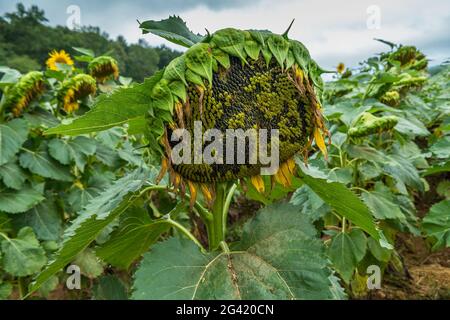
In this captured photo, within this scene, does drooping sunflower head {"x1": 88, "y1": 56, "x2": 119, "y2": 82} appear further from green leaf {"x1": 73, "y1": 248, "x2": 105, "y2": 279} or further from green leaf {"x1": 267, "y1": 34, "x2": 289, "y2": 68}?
green leaf {"x1": 267, "y1": 34, "x2": 289, "y2": 68}

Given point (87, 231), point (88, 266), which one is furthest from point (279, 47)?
point (88, 266)

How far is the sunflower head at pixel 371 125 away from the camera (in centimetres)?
150

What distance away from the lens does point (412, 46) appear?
277 cm

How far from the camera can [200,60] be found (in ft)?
1.98

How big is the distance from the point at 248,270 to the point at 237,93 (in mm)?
245

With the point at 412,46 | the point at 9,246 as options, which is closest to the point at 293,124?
the point at 9,246

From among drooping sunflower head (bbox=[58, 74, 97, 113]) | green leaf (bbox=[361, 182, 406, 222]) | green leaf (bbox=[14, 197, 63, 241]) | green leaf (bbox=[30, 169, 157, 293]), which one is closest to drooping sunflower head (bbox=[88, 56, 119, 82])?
drooping sunflower head (bbox=[58, 74, 97, 113])

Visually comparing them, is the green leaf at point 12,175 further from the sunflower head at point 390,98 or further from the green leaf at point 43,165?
the sunflower head at point 390,98

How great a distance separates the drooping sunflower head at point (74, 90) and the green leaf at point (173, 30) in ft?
3.87

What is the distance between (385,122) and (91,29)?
17.8 meters

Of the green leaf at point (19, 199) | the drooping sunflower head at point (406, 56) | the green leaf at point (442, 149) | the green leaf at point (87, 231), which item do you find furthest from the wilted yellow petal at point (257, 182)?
the drooping sunflower head at point (406, 56)

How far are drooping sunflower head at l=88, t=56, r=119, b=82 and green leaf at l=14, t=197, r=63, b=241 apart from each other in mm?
741

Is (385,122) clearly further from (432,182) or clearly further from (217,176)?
(432,182)
